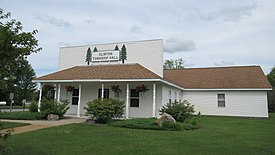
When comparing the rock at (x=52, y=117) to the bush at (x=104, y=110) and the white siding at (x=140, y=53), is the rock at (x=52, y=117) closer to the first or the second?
the bush at (x=104, y=110)

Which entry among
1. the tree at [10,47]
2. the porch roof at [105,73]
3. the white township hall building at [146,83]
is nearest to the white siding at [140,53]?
the white township hall building at [146,83]

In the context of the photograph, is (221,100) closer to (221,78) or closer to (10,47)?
(221,78)

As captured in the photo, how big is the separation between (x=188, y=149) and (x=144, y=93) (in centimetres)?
997

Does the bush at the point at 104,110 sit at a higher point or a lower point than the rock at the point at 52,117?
higher

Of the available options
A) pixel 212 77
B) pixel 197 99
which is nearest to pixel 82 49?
pixel 197 99

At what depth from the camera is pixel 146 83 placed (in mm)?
16688

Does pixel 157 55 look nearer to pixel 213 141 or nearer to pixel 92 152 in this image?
pixel 213 141

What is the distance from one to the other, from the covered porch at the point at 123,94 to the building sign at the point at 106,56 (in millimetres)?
2264

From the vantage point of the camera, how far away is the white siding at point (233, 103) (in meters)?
20.8

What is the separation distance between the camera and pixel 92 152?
6.57 meters

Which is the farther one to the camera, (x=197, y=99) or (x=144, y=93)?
(x=197, y=99)

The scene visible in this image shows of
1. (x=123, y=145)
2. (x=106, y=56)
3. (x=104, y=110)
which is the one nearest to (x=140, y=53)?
(x=106, y=56)

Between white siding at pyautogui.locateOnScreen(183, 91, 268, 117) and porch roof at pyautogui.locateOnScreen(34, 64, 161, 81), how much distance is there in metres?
8.40

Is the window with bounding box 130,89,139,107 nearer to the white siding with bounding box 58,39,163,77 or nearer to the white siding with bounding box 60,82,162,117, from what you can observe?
the white siding with bounding box 60,82,162,117
